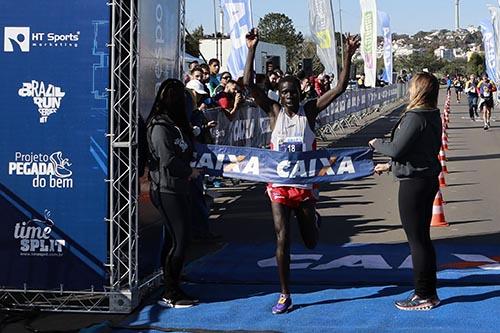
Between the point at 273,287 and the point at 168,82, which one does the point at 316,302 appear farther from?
the point at 168,82

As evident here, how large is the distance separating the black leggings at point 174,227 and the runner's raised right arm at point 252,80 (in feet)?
3.42

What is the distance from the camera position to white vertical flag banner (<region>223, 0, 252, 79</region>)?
18.3m

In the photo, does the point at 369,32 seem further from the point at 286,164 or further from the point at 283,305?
the point at 283,305

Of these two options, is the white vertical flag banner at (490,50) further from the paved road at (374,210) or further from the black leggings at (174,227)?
the black leggings at (174,227)

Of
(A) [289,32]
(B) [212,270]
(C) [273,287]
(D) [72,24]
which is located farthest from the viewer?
(A) [289,32]

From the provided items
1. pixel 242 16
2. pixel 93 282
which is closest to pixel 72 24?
pixel 93 282

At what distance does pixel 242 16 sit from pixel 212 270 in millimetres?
11713

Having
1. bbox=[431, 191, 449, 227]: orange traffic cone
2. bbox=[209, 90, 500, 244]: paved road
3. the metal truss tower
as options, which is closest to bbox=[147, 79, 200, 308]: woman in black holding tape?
the metal truss tower

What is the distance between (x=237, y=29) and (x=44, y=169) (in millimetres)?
12581

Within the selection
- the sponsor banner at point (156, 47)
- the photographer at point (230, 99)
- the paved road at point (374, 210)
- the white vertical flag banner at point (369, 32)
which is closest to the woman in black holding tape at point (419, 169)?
the sponsor banner at point (156, 47)

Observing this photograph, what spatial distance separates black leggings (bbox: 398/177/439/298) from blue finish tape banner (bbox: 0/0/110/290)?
2.49 meters

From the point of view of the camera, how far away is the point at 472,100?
32250 millimetres

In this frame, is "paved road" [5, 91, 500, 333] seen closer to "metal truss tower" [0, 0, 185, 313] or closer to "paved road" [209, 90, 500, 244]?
"paved road" [209, 90, 500, 244]

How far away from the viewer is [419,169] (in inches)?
256
